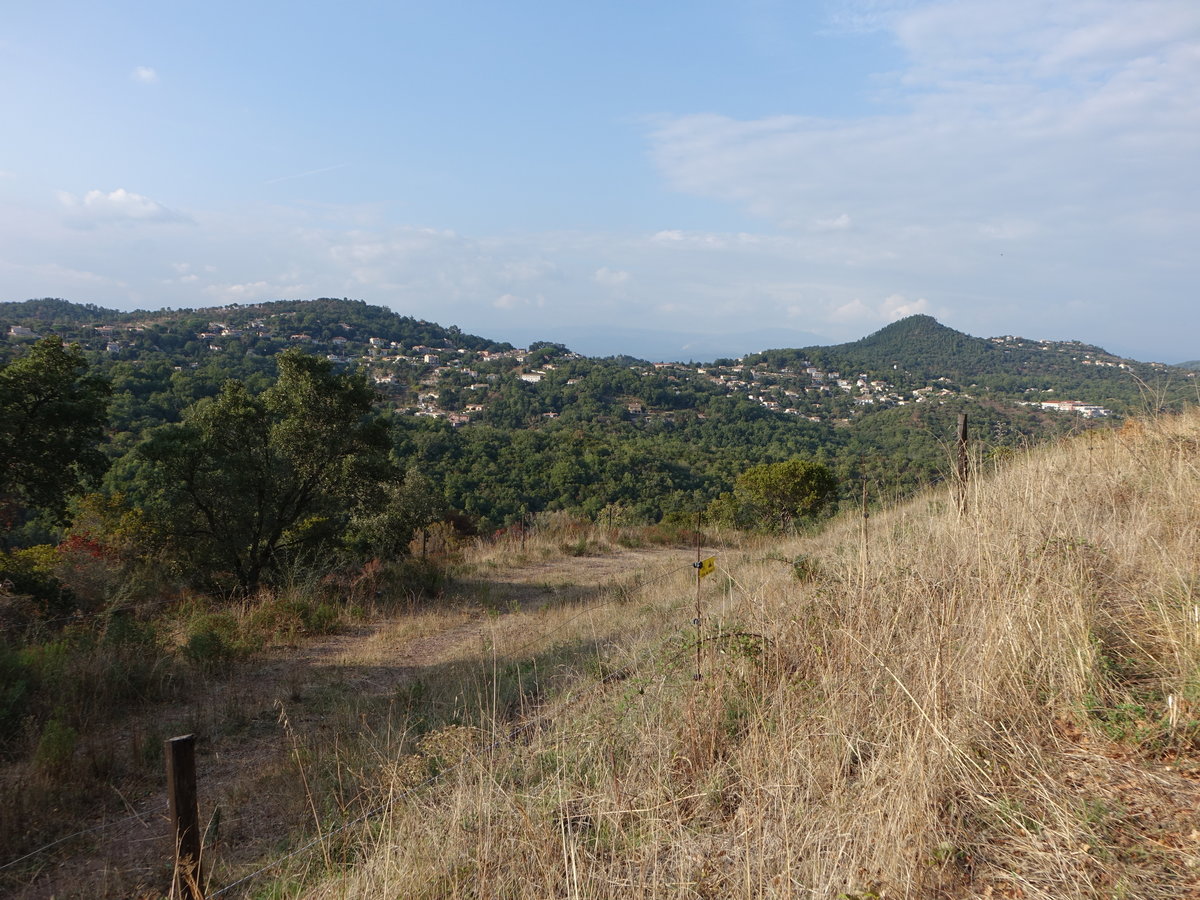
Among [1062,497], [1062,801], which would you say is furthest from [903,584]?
[1062,497]

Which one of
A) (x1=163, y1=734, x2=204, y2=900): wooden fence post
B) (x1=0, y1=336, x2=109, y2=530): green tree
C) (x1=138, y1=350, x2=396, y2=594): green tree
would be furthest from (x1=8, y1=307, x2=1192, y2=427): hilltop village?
(x1=163, y1=734, x2=204, y2=900): wooden fence post

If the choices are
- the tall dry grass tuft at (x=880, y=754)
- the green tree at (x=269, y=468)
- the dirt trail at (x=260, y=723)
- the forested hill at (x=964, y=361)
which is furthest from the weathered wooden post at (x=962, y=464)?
the forested hill at (x=964, y=361)

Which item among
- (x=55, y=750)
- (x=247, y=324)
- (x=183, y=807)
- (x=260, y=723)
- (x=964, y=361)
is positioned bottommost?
(x=260, y=723)

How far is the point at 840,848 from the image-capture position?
7.73 ft

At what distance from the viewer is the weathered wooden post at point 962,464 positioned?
5.51 meters

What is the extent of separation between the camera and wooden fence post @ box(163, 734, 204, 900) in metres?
2.68

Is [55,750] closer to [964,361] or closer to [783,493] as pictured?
[783,493]

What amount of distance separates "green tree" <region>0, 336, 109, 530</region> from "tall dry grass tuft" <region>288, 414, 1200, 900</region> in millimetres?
5268

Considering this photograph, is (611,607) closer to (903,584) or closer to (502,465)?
(903,584)

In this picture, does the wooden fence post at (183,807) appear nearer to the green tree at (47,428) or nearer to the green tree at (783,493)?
the green tree at (47,428)

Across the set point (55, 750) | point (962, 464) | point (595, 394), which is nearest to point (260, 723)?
point (55, 750)

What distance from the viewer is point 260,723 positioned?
5777 mm

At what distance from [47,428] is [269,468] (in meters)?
3.18

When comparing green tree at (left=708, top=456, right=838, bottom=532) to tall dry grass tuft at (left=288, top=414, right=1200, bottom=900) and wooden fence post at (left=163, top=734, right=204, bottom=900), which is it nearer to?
tall dry grass tuft at (left=288, top=414, right=1200, bottom=900)
